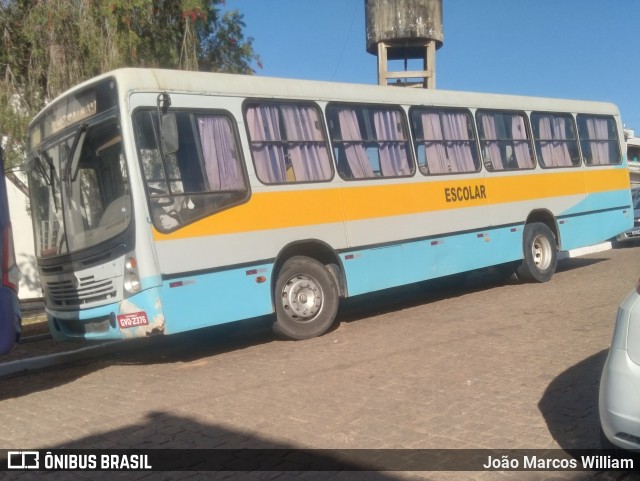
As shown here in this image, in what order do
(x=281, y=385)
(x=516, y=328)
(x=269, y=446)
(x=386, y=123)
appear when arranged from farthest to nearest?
(x=386, y=123) < (x=516, y=328) < (x=281, y=385) < (x=269, y=446)

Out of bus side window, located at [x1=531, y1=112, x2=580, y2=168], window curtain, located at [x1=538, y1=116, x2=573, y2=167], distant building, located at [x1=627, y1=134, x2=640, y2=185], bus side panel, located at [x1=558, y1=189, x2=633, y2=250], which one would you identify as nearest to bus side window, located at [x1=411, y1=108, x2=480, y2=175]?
bus side window, located at [x1=531, y1=112, x2=580, y2=168]

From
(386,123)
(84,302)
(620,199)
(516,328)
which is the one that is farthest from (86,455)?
(620,199)

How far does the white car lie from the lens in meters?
3.80

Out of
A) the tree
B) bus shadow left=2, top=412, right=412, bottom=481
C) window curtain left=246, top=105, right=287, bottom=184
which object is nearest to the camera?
bus shadow left=2, top=412, right=412, bottom=481

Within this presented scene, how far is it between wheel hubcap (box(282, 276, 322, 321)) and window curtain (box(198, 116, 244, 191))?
1.44 metres

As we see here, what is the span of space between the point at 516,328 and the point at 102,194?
5.20 m

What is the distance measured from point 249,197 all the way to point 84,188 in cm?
191

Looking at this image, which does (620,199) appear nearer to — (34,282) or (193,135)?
(193,135)

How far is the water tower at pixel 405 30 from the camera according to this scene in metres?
20.3

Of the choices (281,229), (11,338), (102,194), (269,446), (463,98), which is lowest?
(269,446)

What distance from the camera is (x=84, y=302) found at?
26.6ft

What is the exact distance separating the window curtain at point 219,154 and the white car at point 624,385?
5.27m

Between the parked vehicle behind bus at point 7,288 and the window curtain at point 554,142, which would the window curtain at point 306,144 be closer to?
the parked vehicle behind bus at point 7,288

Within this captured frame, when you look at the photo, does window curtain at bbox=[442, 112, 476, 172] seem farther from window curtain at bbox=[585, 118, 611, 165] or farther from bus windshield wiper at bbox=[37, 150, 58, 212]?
bus windshield wiper at bbox=[37, 150, 58, 212]
